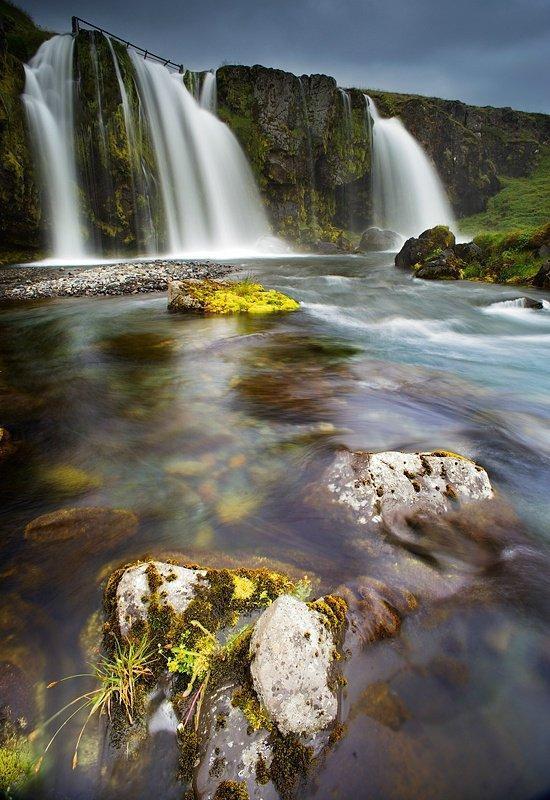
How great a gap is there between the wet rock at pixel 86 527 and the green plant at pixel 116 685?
3.04 ft

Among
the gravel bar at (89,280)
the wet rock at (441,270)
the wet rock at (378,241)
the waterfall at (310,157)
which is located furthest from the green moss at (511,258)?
the waterfall at (310,157)

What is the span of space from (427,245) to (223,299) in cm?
1310

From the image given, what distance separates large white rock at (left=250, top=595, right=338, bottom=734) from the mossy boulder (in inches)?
336

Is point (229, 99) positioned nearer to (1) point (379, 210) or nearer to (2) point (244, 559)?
(1) point (379, 210)

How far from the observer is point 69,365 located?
6.64m

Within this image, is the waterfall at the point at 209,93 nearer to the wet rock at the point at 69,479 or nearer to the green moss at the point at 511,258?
the green moss at the point at 511,258

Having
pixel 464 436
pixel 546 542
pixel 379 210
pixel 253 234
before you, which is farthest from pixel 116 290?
pixel 379 210

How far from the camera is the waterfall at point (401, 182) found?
125 feet

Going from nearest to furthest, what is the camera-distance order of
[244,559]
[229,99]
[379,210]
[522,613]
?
[522,613]
[244,559]
[229,99]
[379,210]

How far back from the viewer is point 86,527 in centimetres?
287

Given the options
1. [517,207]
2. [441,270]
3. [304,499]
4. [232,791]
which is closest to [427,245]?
[441,270]

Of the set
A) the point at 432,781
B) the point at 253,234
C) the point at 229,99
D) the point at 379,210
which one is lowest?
the point at 432,781

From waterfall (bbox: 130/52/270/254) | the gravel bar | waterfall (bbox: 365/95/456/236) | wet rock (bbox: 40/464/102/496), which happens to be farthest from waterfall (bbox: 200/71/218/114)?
wet rock (bbox: 40/464/102/496)

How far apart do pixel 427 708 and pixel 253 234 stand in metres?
33.0
